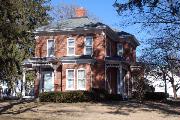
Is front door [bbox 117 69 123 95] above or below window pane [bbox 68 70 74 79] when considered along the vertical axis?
below

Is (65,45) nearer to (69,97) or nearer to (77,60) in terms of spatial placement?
(77,60)

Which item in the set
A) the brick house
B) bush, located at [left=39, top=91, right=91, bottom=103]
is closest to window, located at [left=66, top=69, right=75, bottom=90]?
the brick house

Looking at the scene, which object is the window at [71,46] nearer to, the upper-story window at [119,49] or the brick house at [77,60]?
the brick house at [77,60]

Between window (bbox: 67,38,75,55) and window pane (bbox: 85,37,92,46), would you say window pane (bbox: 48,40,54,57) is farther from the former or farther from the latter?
window pane (bbox: 85,37,92,46)

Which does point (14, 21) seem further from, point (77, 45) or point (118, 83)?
point (118, 83)

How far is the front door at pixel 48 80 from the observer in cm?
4380

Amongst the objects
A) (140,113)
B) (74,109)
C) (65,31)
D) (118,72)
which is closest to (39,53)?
(65,31)

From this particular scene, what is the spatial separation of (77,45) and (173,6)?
62.5 ft

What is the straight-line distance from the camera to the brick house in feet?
138

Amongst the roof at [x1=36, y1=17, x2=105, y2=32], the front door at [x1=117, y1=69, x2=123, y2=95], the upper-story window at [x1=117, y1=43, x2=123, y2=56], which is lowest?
the front door at [x1=117, y1=69, x2=123, y2=95]

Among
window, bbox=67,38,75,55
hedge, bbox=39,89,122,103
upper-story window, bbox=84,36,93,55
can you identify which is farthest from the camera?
window, bbox=67,38,75,55

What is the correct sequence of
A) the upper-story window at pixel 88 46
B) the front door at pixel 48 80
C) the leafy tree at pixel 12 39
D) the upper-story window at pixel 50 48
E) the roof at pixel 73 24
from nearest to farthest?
the leafy tree at pixel 12 39, the upper-story window at pixel 88 46, the roof at pixel 73 24, the front door at pixel 48 80, the upper-story window at pixel 50 48

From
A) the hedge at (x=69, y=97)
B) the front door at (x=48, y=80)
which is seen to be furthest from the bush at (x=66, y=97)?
the front door at (x=48, y=80)

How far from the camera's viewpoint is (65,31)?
1710 inches
